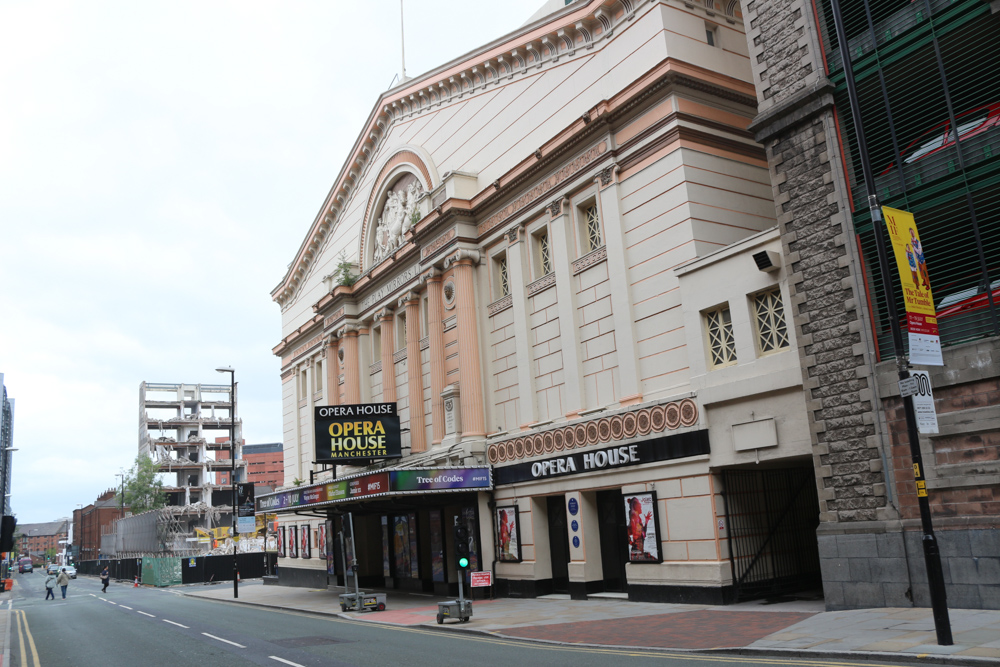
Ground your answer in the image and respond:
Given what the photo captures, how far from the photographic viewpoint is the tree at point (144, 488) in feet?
338

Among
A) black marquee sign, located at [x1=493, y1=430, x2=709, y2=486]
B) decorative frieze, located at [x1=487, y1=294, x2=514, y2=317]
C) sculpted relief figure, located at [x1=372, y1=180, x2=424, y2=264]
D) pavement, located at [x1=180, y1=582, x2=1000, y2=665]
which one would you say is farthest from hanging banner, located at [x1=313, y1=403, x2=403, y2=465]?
pavement, located at [x1=180, y1=582, x2=1000, y2=665]

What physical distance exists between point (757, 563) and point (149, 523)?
85043 millimetres

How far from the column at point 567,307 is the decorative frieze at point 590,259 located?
262 mm

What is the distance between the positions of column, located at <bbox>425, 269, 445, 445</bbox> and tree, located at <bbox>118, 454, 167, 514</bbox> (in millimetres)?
86484

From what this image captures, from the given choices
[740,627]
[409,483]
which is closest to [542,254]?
[409,483]

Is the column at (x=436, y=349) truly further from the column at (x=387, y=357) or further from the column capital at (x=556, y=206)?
Result: the column capital at (x=556, y=206)

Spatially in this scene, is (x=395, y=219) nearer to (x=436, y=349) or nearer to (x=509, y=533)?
(x=436, y=349)

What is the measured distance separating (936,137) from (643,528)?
37.7ft

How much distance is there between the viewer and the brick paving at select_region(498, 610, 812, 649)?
13.5m

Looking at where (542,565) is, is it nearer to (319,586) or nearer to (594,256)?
(594,256)

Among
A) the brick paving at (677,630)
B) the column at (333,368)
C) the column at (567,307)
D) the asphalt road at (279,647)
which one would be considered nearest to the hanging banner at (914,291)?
the asphalt road at (279,647)

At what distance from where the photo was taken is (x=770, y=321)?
707 inches

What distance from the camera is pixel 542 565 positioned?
24.6 m

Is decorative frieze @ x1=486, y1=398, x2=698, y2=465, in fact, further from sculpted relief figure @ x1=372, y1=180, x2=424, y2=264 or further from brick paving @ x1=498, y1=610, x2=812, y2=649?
sculpted relief figure @ x1=372, y1=180, x2=424, y2=264
